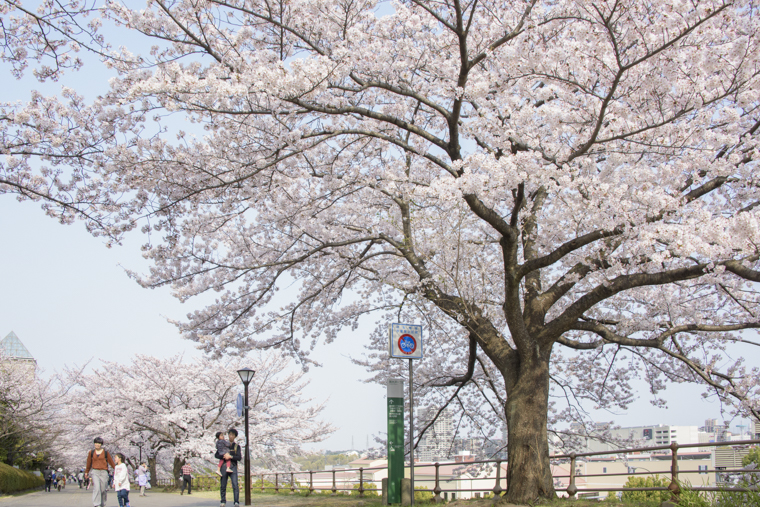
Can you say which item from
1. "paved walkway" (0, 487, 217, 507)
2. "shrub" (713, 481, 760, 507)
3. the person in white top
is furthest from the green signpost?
the person in white top

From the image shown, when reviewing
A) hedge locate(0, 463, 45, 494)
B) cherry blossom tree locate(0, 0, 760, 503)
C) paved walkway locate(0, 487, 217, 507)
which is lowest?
hedge locate(0, 463, 45, 494)

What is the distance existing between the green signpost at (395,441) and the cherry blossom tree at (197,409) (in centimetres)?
1559

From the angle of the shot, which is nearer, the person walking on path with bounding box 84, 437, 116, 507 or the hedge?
the person walking on path with bounding box 84, 437, 116, 507

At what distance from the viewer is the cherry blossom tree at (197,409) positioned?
81.3 feet

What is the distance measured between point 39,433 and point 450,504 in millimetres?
27179

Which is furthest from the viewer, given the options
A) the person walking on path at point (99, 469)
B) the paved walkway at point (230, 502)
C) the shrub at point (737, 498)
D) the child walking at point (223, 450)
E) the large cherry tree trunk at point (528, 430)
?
the paved walkway at point (230, 502)

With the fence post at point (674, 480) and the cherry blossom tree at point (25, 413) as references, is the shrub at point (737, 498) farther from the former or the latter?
the cherry blossom tree at point (25, 413)

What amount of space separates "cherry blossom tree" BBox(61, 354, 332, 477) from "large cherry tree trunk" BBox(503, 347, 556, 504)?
1765cm

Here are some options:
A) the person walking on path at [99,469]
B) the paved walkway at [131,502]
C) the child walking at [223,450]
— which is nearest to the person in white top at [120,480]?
the person walking on path at [99,469]

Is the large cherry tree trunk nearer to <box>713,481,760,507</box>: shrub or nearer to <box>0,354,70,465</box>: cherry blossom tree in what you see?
<box>713,481,760,507</box>: shrub

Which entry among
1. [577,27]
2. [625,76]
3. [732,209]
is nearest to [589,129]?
[625,76]

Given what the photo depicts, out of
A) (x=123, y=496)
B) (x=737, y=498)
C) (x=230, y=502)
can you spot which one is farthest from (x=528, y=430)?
(x=230, y=502)

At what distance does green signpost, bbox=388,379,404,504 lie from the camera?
31.4 feet

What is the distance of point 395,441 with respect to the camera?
9.68 metres
